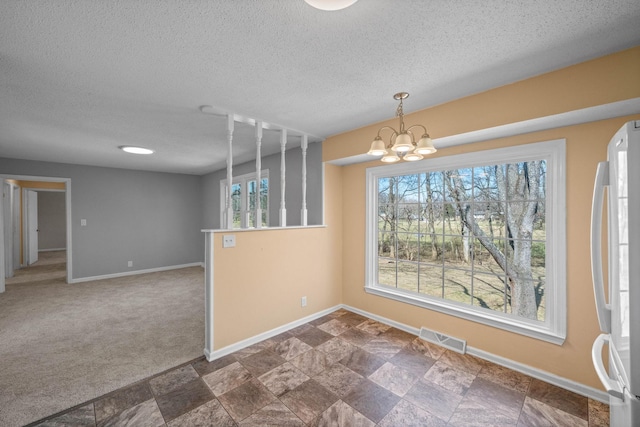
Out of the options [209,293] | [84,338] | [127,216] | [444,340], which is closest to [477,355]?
[444,340]

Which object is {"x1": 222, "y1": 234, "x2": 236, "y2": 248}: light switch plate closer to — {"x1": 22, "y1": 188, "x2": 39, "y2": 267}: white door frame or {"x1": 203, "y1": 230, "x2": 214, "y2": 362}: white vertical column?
{"x1": 203, "y1": 230, "x2": 214, "y2": 362}: white vertical column

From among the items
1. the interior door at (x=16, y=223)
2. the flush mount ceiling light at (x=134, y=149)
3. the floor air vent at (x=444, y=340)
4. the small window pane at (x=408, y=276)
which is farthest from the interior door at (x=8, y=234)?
the floor air vent at (x=444, y=340)

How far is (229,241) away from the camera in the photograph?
2529 mm

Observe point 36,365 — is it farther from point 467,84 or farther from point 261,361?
point 467,84

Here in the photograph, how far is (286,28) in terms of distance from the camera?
4.58 ft

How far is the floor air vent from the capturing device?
250 centimetres

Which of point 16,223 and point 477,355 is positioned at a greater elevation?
point 16,223

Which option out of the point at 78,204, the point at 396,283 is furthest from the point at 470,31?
the point at 78,204

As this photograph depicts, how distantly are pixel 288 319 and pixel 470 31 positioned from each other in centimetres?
302

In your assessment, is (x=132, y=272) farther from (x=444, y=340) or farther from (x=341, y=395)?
(x=444, y=340)

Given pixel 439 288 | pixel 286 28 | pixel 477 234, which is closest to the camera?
pixel 286 28

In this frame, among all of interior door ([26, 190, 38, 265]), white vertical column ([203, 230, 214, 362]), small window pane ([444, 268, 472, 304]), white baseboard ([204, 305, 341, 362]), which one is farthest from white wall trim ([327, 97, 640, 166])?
interior door ([26, 190, 38, 265])

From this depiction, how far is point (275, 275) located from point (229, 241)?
2.30 ft

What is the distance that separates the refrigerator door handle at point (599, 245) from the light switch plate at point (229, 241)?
2.51m
